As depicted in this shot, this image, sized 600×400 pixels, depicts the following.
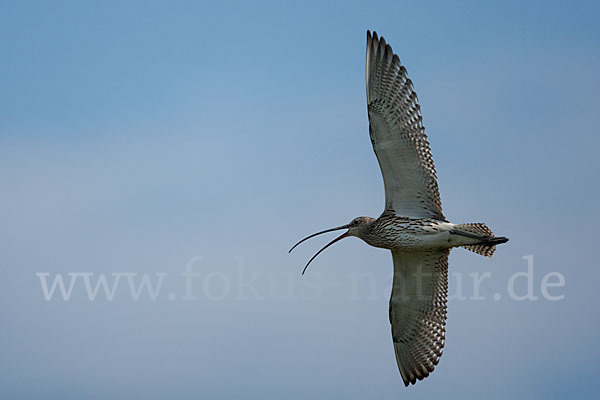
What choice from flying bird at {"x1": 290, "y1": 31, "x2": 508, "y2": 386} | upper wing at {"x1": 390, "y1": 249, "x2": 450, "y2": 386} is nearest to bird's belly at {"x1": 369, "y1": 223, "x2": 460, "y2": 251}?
flying bird at {"x1": 290, "y1": 31, "x2": 508, "y2": 386}

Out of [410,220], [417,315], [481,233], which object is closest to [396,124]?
[410,220]

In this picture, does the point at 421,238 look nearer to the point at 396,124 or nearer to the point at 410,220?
the point at 410,220

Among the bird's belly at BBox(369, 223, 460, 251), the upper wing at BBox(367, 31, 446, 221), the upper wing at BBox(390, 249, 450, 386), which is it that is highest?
the upper wing at BBox(367, 31, 446, 221)

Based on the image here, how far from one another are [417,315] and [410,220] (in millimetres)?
1992

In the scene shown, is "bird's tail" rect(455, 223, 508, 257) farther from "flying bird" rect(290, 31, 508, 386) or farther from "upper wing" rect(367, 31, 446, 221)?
"upper wing" rect(367, 31, 446, 221)

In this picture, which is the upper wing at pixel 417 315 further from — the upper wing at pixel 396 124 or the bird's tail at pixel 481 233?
the upper wing at pixel 396 124

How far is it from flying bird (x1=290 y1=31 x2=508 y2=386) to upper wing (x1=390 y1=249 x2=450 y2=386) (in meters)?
0.02

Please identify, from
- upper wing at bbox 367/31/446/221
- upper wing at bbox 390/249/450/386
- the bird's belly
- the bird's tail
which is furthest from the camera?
upper wing at bbox 390/249/450/386

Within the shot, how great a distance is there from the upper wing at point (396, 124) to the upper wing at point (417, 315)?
5.03ft

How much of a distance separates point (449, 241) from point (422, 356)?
2331 mm

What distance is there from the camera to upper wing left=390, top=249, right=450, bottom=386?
13492 mm

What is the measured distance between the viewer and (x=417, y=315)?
13766mm

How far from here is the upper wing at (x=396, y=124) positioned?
12.1m

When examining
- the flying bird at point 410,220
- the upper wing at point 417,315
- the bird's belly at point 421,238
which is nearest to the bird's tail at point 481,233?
the flying bird at point 410,220
